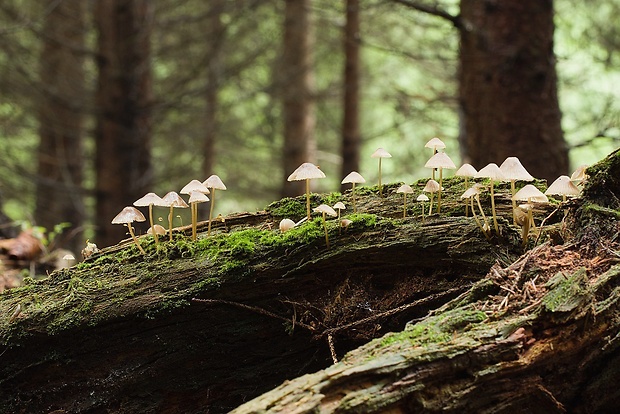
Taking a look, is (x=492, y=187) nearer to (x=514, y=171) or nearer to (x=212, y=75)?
(x=514, y=171)

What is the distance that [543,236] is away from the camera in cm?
312

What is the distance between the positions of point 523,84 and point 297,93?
6284mm

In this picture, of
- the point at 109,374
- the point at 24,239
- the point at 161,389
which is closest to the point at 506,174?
the point at 161,389

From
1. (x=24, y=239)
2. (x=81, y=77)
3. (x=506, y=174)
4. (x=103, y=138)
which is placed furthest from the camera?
(x=81, y=77)

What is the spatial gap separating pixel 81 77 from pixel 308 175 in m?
12.0

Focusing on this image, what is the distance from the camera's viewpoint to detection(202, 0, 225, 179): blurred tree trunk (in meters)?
9.61

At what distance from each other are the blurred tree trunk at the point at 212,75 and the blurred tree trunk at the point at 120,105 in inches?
47.1

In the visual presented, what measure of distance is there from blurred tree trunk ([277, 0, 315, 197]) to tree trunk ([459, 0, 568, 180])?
575 cm

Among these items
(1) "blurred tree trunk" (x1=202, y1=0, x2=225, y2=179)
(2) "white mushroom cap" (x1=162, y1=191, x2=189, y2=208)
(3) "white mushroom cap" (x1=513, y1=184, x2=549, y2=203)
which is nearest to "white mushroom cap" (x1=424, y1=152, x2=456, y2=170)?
(3) "white mushroom cap" (x1=513, y1=184, x2=549, y2=203)

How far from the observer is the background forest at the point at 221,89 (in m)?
8.04

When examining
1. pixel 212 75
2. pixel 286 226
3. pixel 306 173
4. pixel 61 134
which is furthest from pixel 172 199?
pixel 61 134

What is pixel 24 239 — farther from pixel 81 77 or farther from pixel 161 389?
pixel 81 77

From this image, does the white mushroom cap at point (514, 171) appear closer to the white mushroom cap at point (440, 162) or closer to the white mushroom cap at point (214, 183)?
the white mushroom cap at point (440, 162)

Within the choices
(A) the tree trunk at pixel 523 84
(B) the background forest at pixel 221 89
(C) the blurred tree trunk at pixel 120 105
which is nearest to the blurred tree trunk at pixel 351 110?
(B) the background forest at pixel 221 89
